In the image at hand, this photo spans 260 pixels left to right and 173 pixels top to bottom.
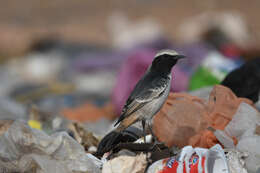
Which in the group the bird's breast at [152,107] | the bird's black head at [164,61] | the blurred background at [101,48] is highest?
the bird's black head at [164,61]

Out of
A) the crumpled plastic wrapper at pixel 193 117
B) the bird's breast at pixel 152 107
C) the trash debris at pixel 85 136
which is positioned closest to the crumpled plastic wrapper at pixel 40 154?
the bird's breast at pixel 152 107

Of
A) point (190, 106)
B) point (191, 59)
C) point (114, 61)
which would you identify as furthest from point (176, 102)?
point (114, 61)

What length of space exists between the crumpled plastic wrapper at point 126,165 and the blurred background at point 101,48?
139cm

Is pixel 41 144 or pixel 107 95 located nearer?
pixel 41 144

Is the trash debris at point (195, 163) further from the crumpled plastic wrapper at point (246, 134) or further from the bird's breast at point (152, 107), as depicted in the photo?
the bird's breast at point (152, 107)

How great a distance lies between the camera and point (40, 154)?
324cm

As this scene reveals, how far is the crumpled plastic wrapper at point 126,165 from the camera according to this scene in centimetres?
320

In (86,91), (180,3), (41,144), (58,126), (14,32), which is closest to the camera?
(41,144)

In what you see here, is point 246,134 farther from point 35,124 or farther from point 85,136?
point 35,124

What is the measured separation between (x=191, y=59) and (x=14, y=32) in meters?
8.17

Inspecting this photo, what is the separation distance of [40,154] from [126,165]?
23.0 inches

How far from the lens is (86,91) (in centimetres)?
823

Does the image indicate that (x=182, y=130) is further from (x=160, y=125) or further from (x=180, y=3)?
(x=180, y=3)

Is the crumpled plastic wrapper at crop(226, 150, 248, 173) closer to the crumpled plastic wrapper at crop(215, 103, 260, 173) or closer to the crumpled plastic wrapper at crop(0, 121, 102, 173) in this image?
the crumpled plastic wrapper at crop(215, 103, 260, 173)
